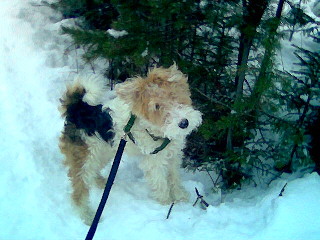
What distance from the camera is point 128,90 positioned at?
3320 mm

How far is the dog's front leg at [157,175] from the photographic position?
12.5 feet

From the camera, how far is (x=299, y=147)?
4.12m

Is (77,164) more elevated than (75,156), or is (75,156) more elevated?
(75,156)

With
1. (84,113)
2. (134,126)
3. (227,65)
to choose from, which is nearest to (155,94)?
(134,126)

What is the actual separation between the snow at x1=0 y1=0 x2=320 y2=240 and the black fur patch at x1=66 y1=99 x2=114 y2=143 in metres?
1.04

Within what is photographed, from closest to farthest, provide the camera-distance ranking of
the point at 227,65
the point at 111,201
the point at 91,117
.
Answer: the point at 91,117
the point at 111,201
the point at 227,65

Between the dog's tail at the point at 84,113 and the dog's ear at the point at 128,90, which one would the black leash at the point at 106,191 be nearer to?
the dog's ear at the point at 128,90

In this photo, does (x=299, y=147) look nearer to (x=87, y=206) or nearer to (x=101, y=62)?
(x=87, y=206)

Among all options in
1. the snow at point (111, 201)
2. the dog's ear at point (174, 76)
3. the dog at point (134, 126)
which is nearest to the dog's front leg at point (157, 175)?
the dog at point (134, 126)

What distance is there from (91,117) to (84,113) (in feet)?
0.32

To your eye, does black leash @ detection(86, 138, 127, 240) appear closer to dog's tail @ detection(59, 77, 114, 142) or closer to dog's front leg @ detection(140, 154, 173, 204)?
dog's tail @ detection(59, 77, 114, 142)

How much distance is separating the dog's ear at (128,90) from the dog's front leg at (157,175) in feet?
2.85

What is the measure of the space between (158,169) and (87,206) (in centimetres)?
104

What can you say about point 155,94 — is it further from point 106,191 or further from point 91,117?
point 106,191
